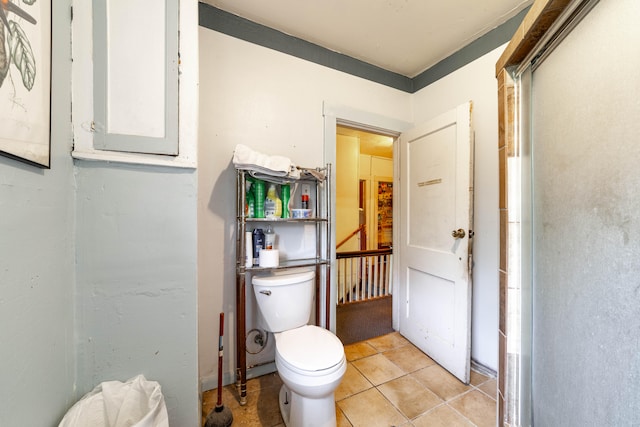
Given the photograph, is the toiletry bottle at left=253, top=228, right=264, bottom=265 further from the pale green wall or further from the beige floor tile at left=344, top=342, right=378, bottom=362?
the beige floor tile at left=344, top=342, right=378, bottom=362

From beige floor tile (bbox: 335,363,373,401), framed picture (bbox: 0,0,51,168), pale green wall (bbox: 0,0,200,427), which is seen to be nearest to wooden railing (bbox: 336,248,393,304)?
beige floor tile (bbox: 335,363,373,401)

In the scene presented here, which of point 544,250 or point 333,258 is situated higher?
point 544,250

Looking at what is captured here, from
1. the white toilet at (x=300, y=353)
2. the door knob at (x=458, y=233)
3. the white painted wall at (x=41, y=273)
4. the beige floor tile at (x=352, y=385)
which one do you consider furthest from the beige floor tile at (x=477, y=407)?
the white painted wall at (x=41, y=273)

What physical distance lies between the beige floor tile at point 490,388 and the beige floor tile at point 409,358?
0.33 meters

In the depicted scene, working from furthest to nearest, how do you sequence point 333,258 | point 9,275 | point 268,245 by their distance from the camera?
point 333,258
point 268,245
point 9,275

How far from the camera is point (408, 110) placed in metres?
2.24

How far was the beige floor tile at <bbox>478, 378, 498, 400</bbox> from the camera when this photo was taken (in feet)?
4.74

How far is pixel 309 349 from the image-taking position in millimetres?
1208

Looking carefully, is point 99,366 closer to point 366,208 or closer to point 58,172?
point 58,172

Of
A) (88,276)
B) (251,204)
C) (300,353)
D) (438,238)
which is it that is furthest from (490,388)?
(88,276)

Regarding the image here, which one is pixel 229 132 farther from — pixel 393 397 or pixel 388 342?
pixel 388 342

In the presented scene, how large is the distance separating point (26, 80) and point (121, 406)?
3.26 feet

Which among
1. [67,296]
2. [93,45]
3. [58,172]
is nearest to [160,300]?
[67,296]

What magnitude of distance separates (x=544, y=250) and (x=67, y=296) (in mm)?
1656
